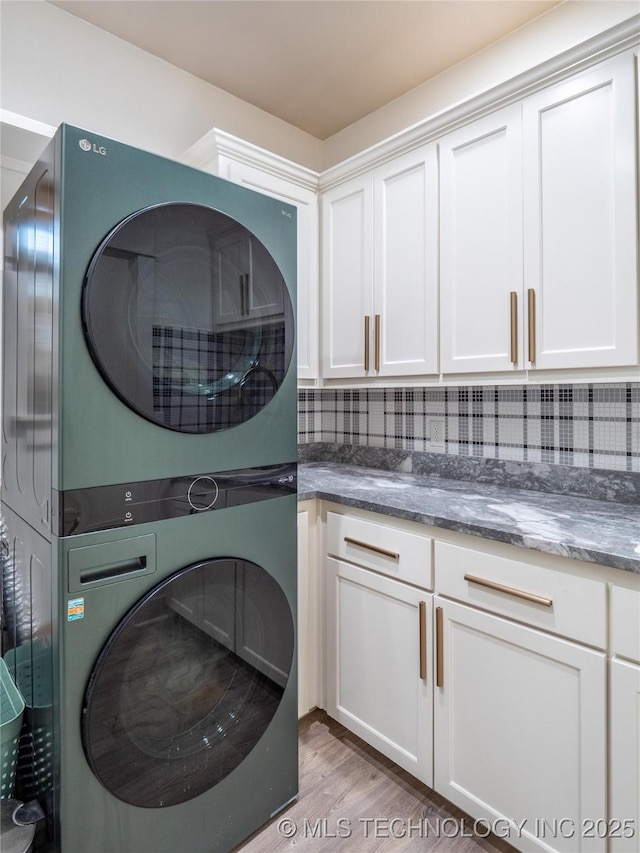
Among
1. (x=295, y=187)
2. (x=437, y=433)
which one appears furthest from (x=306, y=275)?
(x=437, y=433)

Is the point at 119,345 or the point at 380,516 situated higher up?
the point at 119,345

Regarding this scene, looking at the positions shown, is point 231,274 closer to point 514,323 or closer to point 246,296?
point 246,296

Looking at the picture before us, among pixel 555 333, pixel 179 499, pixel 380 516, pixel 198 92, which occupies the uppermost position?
pixel 198 92

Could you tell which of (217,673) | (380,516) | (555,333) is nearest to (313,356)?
(380,516)

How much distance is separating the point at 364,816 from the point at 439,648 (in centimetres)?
59

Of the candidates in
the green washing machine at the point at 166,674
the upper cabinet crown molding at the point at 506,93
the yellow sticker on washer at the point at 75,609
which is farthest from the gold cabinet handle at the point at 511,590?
the upper cabinet crown molding at the point at 506,93

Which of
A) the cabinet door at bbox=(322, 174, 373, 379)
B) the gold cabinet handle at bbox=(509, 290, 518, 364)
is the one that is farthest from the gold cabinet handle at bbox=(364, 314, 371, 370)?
the gold cabinet handle at bbox=(509, 290, 518, 364)

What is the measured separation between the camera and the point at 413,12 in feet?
5.70

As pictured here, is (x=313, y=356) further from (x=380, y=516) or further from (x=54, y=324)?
(x=54, y=324)

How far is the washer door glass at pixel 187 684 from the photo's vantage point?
109 cm

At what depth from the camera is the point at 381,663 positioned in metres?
1.61

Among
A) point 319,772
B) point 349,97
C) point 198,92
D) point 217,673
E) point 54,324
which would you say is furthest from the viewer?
point 349,97

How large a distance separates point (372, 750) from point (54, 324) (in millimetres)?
1766

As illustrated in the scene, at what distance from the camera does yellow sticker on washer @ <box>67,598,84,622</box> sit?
1026 millimetres
